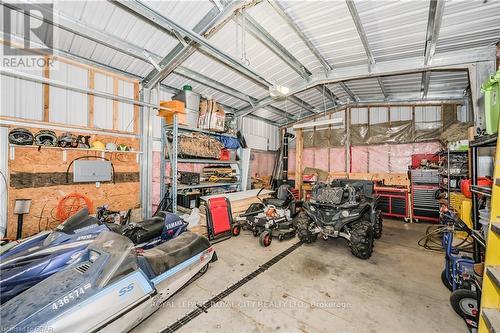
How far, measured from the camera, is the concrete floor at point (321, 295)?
207 cm

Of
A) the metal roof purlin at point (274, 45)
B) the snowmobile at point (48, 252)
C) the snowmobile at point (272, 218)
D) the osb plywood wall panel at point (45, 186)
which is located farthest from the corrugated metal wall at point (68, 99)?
the snowmobile at point (272, 218)

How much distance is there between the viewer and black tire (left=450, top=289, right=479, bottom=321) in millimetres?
2090

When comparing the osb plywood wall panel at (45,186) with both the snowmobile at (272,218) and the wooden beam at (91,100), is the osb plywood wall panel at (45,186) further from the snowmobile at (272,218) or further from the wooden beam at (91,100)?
the snowmobile at (272,218)

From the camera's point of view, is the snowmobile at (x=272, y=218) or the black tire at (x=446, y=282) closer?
the black tire at (x=446, y=282)

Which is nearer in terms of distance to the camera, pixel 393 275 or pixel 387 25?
pixel 393 275

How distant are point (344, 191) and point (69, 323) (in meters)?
4.02

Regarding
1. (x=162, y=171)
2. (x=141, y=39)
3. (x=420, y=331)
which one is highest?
(x=141, y=39)

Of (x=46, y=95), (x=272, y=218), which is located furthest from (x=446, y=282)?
(x=46, y=95)

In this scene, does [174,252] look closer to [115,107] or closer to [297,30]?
[115,107]

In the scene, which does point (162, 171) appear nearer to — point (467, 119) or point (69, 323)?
point (69, 323)

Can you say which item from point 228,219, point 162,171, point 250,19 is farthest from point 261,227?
point 250,19

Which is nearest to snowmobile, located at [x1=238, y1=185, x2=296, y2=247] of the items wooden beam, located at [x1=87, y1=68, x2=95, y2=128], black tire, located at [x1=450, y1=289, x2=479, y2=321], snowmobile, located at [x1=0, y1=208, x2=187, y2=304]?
snowmobile, located at [x1=0, y1=208, x2=187, y2=304]

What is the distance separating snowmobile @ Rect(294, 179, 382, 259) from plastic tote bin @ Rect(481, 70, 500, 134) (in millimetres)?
2144

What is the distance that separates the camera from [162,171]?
515cm
